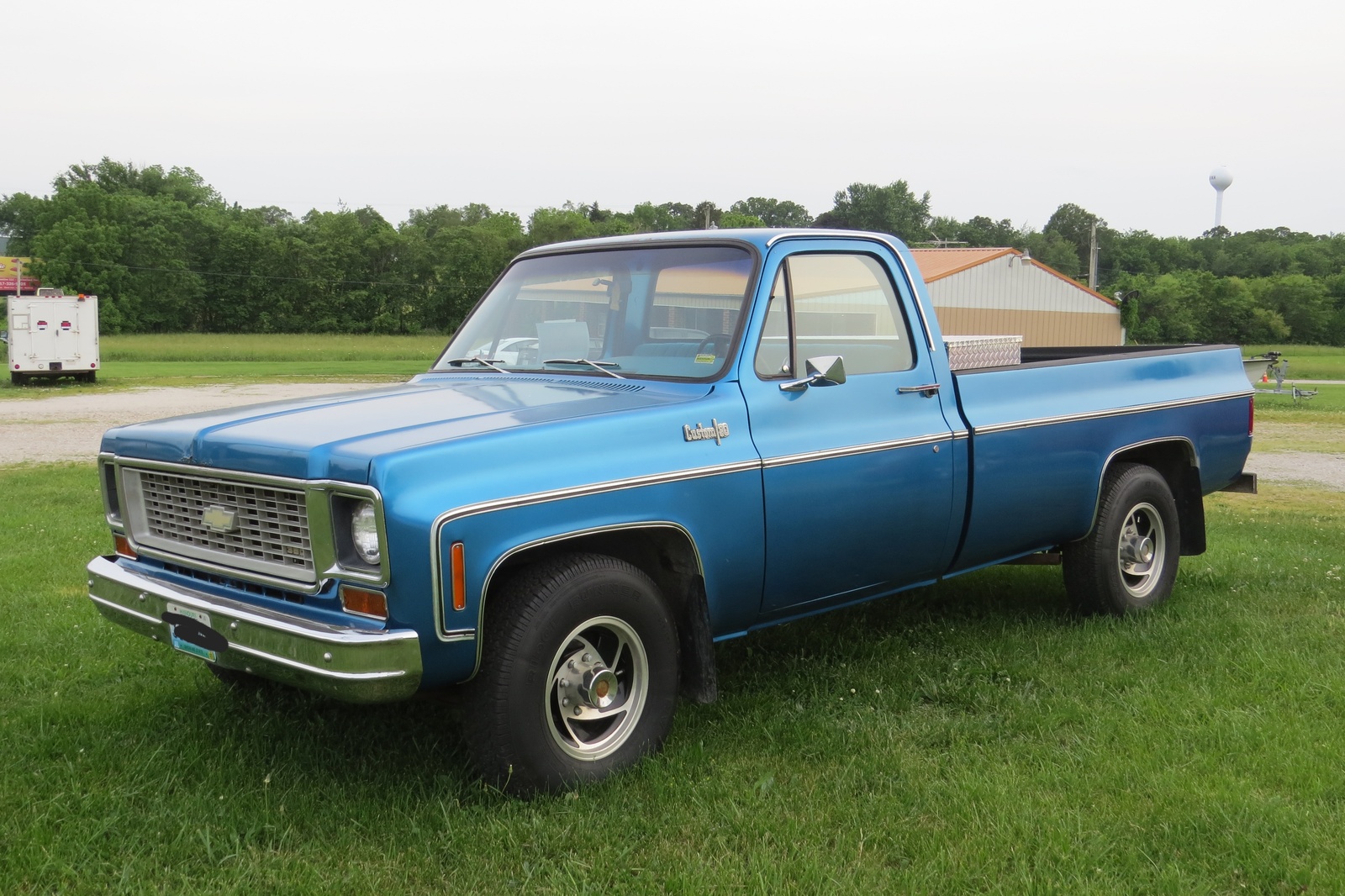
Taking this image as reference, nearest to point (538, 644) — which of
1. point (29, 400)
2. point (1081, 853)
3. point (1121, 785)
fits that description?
point (1081, 853)

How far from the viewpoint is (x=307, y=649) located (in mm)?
3348

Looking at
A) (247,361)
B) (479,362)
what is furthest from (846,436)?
(247,361)

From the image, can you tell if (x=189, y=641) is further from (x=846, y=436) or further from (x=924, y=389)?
(x=924, y=389)

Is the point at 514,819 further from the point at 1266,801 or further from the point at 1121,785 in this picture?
the point at 1266,801

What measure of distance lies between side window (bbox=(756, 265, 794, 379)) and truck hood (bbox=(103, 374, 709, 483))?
1.00ft

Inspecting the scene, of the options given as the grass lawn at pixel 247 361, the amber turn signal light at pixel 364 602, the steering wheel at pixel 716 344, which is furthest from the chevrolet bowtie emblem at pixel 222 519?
the grass lawn at pixel 247 361

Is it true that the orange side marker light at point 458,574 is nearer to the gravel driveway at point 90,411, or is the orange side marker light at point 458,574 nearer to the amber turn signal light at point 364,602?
the amber turn signal light at point 364,602

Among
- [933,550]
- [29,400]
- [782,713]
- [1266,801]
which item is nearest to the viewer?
[1266,801]

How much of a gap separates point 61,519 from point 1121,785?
8.12 metres

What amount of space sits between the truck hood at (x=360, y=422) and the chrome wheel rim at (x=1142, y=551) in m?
3.02

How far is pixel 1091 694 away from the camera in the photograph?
4.80 metres

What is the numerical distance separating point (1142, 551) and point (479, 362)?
3654 millimetres

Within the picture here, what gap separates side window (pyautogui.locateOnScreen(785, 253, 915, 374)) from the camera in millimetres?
4711

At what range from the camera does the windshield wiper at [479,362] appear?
194 inches
